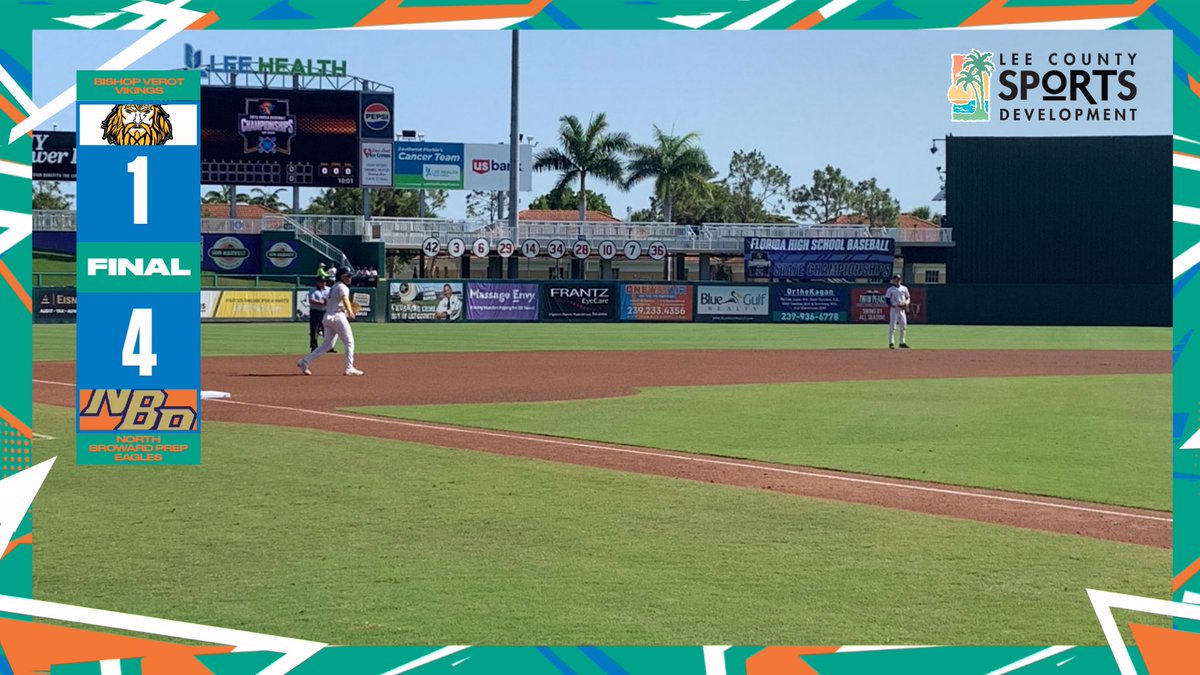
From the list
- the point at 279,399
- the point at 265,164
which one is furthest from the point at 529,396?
the point at 265,164

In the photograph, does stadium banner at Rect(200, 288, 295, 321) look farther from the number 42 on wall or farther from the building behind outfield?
the number 42 on wall

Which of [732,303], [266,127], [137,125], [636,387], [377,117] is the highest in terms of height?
[377,117]

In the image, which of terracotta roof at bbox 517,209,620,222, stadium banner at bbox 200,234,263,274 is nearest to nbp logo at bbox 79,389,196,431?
stadium banner at bbox 200,234,263,274

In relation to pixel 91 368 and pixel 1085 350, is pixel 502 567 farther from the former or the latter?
pixel 1085 350

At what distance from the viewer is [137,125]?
6.05 meters

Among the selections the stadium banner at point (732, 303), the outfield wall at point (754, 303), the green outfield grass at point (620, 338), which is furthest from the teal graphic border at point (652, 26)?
the stadium banner at point (732, 303)

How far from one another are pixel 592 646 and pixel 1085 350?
3039cm

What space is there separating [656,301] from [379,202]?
3646 centimetres

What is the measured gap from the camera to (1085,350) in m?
33.2

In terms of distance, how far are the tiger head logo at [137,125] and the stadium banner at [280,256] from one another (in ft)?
182

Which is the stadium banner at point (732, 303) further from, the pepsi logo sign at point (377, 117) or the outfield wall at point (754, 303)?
the pepsi logo sign at point (377, 117)

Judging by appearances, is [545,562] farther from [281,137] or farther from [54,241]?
[281,137]

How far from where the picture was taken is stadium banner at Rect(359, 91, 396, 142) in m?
58.9
